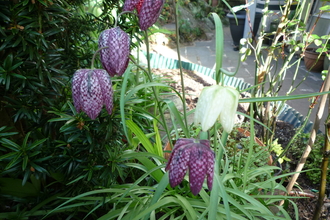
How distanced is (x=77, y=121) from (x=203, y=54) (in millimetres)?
3731

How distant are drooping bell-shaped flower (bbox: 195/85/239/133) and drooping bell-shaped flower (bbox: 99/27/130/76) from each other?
220 millimetres

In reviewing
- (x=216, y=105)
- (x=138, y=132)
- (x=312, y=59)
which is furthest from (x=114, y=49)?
(x=312, y=59)

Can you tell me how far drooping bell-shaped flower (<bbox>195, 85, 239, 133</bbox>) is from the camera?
0.58 meters

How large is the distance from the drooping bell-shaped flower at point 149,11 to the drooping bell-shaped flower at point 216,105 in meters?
0.22

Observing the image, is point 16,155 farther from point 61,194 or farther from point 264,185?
point 264,185

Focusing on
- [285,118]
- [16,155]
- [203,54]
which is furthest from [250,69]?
[16,155]

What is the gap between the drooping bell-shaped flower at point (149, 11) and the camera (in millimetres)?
625

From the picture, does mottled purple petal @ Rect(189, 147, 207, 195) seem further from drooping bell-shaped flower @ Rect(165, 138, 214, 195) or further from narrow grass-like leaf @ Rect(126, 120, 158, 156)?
narrow grass-like leaf @ Rect(126, 120, 158, 156)

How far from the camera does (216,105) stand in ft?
1.91

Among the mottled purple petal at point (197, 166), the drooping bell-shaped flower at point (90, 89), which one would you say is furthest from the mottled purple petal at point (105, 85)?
the mottled purple petal at point (197, 166)

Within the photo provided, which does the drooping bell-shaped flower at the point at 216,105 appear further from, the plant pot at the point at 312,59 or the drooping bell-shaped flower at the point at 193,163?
the plant pot at the point at 312,59

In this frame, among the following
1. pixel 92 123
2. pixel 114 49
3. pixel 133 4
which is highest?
pixel 133 4

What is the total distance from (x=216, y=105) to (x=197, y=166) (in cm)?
14

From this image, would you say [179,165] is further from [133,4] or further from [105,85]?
[133,4]
